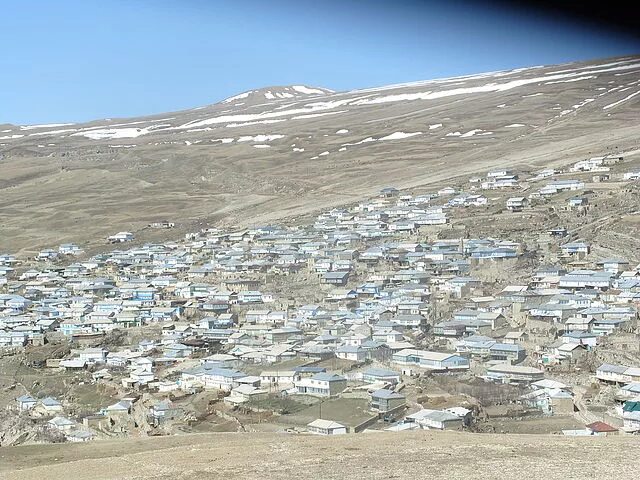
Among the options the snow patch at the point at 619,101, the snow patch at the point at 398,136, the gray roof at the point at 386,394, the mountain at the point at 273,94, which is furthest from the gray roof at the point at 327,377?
the mountain at the point at 273,94

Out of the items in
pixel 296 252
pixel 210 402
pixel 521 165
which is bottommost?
pixel 210 402

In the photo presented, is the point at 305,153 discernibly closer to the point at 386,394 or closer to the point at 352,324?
the point at 352,324

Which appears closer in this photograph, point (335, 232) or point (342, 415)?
point (342, 415)

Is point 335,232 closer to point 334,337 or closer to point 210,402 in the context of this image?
point 334,337

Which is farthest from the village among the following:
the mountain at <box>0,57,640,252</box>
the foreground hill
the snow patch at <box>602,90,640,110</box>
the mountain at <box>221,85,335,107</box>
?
the mountain at <box>221,85,335,107</box>

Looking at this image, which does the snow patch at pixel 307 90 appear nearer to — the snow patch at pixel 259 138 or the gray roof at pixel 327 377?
the snow patch at pixel 259 138

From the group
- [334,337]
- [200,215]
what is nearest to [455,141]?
[200,215]
